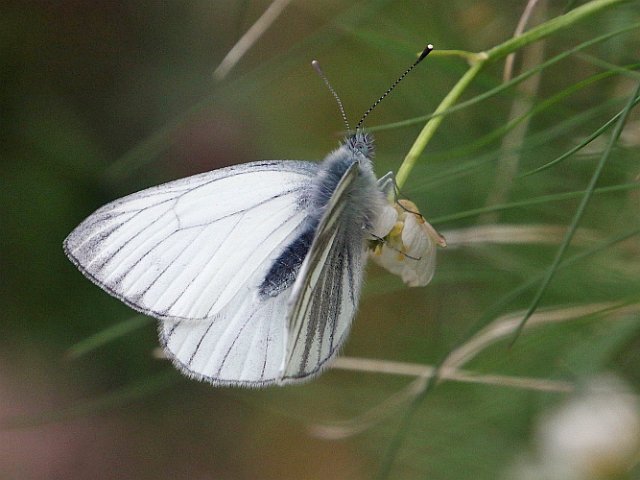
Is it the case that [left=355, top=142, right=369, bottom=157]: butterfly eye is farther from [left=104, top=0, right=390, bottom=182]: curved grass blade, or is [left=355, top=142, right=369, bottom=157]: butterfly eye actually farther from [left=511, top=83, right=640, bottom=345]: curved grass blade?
[left=511, top=83, right=640, bottom=345]: curved grass blade

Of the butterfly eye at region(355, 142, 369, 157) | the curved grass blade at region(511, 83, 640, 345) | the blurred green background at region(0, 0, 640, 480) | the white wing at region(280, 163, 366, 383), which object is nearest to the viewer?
the curved grass blade at region(511, 83, 640, 345)

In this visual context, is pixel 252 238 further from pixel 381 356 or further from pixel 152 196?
pixel 381 356

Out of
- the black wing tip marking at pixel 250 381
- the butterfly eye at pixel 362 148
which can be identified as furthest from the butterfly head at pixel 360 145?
the black wing tip marking at pixel 250 381

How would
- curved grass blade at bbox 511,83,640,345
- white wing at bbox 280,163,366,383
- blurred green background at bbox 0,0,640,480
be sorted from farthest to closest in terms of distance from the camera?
blurred green background at bbox 0,0,640,480 → white wing at bbox 280,163,366,383 → curved grass blade at bbox 511,83,640,345

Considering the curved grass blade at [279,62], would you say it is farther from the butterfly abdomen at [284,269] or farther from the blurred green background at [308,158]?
the butterfly abdomen at [284,269]

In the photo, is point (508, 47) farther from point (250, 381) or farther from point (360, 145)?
point (250, 381)

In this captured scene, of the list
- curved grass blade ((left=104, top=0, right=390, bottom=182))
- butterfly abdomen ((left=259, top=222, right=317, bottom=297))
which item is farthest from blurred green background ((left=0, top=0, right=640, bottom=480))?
butterfly abdomen ((left=259, top=222, right=317, bottom=297))

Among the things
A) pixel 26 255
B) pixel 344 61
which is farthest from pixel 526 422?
pixel 26 255
